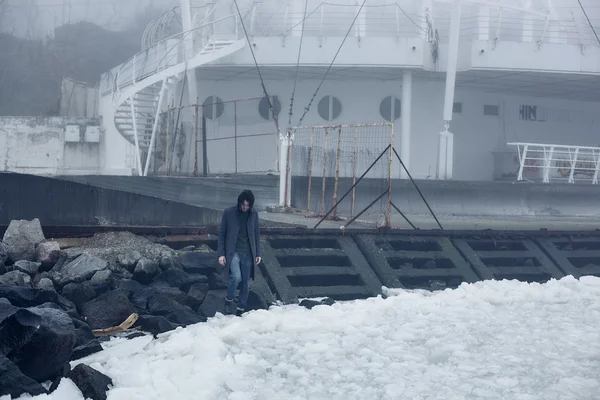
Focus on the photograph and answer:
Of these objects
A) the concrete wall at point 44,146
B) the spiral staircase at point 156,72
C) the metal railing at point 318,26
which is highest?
the metal railing at point 318,26

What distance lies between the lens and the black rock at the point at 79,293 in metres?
9.84

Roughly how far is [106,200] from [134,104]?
412 inches

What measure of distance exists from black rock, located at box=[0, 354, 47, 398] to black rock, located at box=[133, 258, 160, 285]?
174 inches

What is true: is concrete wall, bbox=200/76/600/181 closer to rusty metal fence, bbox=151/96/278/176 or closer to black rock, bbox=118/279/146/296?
rusty metal fence, bbox=151/96/278/176

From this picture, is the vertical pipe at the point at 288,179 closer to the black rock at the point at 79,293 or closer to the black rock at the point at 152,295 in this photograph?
the black rock at the point at 152,295

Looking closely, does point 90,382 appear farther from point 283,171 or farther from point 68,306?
point 283,171

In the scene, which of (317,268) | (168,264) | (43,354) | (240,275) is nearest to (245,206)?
(240,275)

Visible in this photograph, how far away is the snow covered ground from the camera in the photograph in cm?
721

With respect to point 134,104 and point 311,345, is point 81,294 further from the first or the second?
point 134,104

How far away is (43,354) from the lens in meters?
6.98

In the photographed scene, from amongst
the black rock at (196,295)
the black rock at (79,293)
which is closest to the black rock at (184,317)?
the black rock at (196,295)

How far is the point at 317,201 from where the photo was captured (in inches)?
710

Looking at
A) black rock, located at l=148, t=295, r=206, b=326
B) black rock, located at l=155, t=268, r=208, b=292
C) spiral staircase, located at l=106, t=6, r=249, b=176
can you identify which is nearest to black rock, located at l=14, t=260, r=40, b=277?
black rock, located at l=155, t=268, r=208, b=292

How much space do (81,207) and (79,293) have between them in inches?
130
